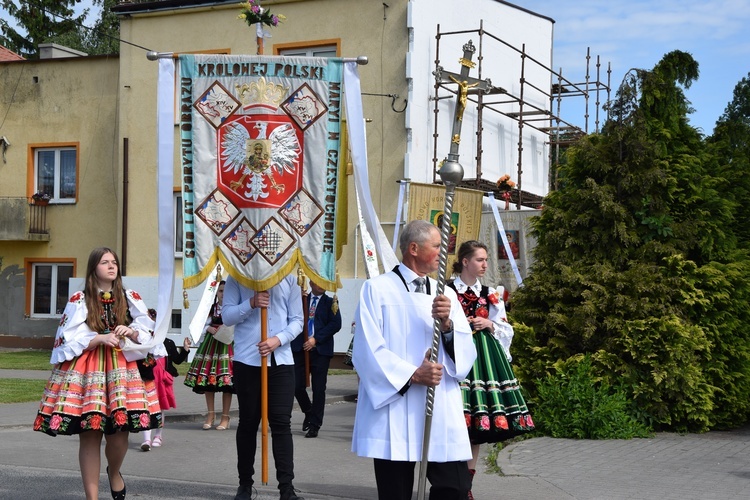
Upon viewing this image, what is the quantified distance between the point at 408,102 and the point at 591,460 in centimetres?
1388

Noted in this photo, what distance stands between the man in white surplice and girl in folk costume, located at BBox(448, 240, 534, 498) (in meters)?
2.21

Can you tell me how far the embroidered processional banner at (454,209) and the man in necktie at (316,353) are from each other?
3889 mm

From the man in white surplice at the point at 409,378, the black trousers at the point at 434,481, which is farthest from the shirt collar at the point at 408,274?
the black trousers at the point at 434,481

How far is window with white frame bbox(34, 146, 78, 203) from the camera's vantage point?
1063 inches

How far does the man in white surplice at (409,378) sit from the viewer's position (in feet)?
16.9

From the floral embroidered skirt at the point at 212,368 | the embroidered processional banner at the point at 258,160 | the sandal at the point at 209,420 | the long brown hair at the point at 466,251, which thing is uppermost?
the embroidered processional banner at the point at 258,160

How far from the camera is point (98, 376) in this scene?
6.84m

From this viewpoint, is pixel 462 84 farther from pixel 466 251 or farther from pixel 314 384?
pixel 314 384

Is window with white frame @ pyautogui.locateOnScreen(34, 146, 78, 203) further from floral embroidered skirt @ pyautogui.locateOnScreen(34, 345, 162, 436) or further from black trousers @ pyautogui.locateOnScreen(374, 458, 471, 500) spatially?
black trousers @ pyautogui.locateOnScreen(374, 458, 471, 500)

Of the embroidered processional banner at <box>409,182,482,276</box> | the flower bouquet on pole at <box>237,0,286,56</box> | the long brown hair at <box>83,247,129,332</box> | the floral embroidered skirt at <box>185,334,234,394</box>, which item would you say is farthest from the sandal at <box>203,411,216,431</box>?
the flower bouquet on pole at <box>237,0,286,56</box>

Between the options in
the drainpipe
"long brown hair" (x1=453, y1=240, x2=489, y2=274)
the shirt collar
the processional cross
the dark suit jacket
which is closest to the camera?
the processional cross

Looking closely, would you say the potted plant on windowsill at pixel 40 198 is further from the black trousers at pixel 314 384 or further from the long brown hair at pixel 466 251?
the long brown hair at pixel 466 251

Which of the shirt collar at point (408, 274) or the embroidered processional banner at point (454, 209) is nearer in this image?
the shirt collar at point (408, 274)

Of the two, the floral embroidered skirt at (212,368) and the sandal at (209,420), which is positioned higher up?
the floral embroidered skirt at (212,368)
